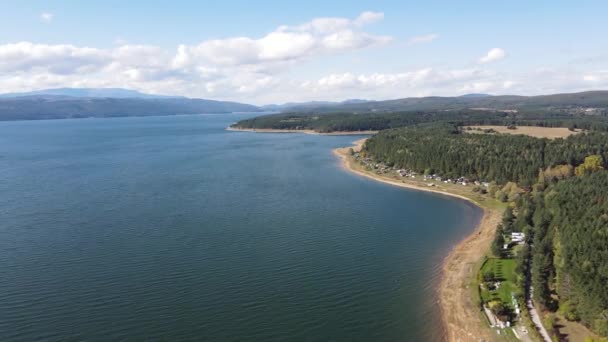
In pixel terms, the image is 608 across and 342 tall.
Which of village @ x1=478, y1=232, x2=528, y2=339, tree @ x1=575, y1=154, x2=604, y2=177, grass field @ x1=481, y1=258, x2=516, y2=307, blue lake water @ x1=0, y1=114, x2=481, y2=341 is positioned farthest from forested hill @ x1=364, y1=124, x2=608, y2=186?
grass field @ x1=481, y1=258, x2=516, y2=307

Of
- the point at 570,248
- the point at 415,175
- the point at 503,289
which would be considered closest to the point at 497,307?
the point at 503,289

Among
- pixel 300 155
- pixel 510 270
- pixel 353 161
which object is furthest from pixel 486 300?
pixel 300 155

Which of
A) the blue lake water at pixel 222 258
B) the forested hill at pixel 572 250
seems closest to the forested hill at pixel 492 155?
the blue lake water at pixel 222 258

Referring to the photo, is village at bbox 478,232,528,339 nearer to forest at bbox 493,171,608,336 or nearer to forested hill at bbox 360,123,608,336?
forested hill at bbox 360,123,608,336

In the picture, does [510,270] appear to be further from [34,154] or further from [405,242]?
[34,154]

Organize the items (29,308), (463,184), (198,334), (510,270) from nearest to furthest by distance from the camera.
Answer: (198,334) → (29,308) → (510,270) → (463,184)

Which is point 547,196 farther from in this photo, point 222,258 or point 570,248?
point 222,258

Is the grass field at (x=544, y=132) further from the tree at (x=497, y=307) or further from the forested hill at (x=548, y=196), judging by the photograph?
the tree at (x=497, y=307)
